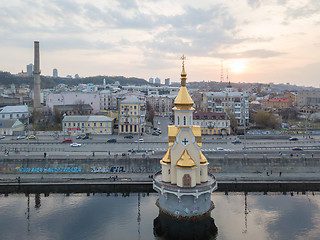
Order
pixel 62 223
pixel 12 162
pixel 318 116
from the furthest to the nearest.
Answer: pixel 318 116 < pixel 12 162 < pixel 62 223

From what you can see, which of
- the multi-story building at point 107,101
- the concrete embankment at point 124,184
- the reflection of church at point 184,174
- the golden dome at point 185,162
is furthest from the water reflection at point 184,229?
the multi-story building at point 107,101

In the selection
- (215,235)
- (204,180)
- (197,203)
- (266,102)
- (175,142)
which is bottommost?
(215,235)

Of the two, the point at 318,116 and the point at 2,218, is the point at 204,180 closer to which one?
the point at 2,218

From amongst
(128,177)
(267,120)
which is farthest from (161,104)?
(128,177)

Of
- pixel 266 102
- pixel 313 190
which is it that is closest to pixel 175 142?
pixel 313 190

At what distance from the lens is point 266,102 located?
11575 centimetres

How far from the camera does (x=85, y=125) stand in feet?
222

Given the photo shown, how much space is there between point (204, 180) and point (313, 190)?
1698 centimetres

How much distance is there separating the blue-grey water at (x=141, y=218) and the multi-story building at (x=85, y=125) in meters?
31.1

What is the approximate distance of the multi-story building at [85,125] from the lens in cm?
6744

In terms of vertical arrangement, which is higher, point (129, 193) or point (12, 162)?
point (12, 162)

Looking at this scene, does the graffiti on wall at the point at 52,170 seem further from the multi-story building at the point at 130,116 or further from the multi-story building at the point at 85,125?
the multi-story building at the point at 130,116

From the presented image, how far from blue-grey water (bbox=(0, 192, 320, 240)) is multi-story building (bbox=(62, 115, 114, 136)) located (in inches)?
1224

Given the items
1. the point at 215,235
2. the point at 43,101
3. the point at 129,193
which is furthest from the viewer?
the point at 43,101
